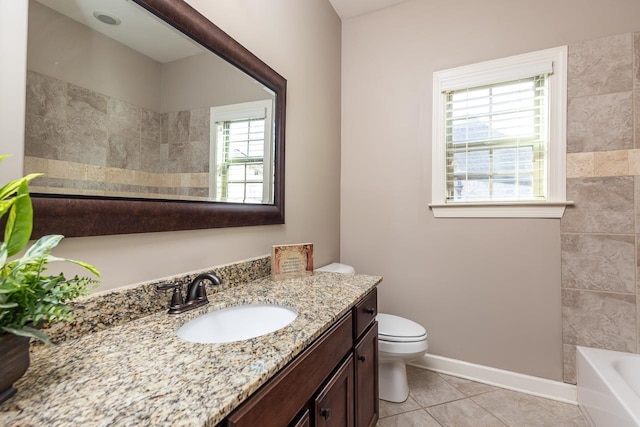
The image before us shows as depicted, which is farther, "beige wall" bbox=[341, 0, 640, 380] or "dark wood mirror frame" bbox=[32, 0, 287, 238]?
"beige wall" bbox=[341, 0, 640, 380]

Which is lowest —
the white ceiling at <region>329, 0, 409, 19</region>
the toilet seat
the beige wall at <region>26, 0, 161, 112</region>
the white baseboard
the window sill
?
the white baseboard

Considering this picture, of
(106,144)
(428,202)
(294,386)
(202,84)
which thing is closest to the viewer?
(294,386)

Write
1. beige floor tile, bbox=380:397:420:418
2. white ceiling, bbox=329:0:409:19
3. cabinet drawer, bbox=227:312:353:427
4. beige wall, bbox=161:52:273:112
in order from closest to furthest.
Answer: cabinet drawer, bbox=227:312:353:427 < beige wall, bbox=161:52:273:112 < beige floor tile, bbox=380:397:420:418 < white ceiling, bbox=329:0:409:19

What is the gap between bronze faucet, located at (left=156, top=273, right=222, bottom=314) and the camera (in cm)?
99

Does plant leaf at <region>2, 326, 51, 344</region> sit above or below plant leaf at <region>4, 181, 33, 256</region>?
below

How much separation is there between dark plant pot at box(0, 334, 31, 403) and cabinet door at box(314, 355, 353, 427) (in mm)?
692

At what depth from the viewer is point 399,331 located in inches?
70.2

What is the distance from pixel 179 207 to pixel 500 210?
6.45ft

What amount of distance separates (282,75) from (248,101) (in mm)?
395

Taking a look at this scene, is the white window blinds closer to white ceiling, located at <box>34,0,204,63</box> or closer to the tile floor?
the tile floor

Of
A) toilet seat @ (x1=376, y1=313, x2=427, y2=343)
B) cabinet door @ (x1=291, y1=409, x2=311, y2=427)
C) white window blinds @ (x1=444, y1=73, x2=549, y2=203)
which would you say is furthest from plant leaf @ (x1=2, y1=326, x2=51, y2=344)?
white window blinds @ (x1=444, y1=73, x2=549, y2=203)

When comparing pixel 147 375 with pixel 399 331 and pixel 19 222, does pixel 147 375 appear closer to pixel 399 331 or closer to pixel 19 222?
pixel 19 222

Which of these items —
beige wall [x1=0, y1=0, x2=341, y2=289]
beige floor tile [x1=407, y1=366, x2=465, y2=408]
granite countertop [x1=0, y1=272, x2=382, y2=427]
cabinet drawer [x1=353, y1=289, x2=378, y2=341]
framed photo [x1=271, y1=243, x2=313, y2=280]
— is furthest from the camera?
beige floor tile [x1=407, y1=366, x2=465, y2=408]

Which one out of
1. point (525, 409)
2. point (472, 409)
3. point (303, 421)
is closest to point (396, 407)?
point (472, 409)
